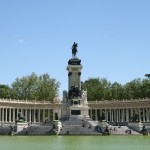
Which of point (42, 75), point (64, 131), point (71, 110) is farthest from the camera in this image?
point (42, 75)

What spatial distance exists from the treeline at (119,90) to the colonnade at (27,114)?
1721 cm

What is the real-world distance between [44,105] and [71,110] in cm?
2359

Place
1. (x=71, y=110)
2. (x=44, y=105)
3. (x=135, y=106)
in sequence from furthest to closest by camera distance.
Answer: (x=44, y=105) → (x=135, y=106) → (x=71, y=110)

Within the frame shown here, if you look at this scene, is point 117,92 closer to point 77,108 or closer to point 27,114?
point 27,114

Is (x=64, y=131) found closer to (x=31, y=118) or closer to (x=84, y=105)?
(x=84, y=105)

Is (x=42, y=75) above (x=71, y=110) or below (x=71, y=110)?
above

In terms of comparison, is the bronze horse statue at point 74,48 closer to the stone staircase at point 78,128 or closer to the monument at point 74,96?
the monument at point 74,96

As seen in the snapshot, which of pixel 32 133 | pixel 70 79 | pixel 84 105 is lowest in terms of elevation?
pixel 32 133

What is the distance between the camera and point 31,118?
4405 inches

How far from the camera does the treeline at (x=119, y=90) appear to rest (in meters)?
116

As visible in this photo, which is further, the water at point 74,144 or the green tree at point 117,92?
the green tree at point 117,92

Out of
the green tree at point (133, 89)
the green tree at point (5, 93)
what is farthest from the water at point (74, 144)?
the green tree at point (5, 93)

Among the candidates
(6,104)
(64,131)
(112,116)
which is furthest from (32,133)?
(112,116)

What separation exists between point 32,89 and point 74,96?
126ft
